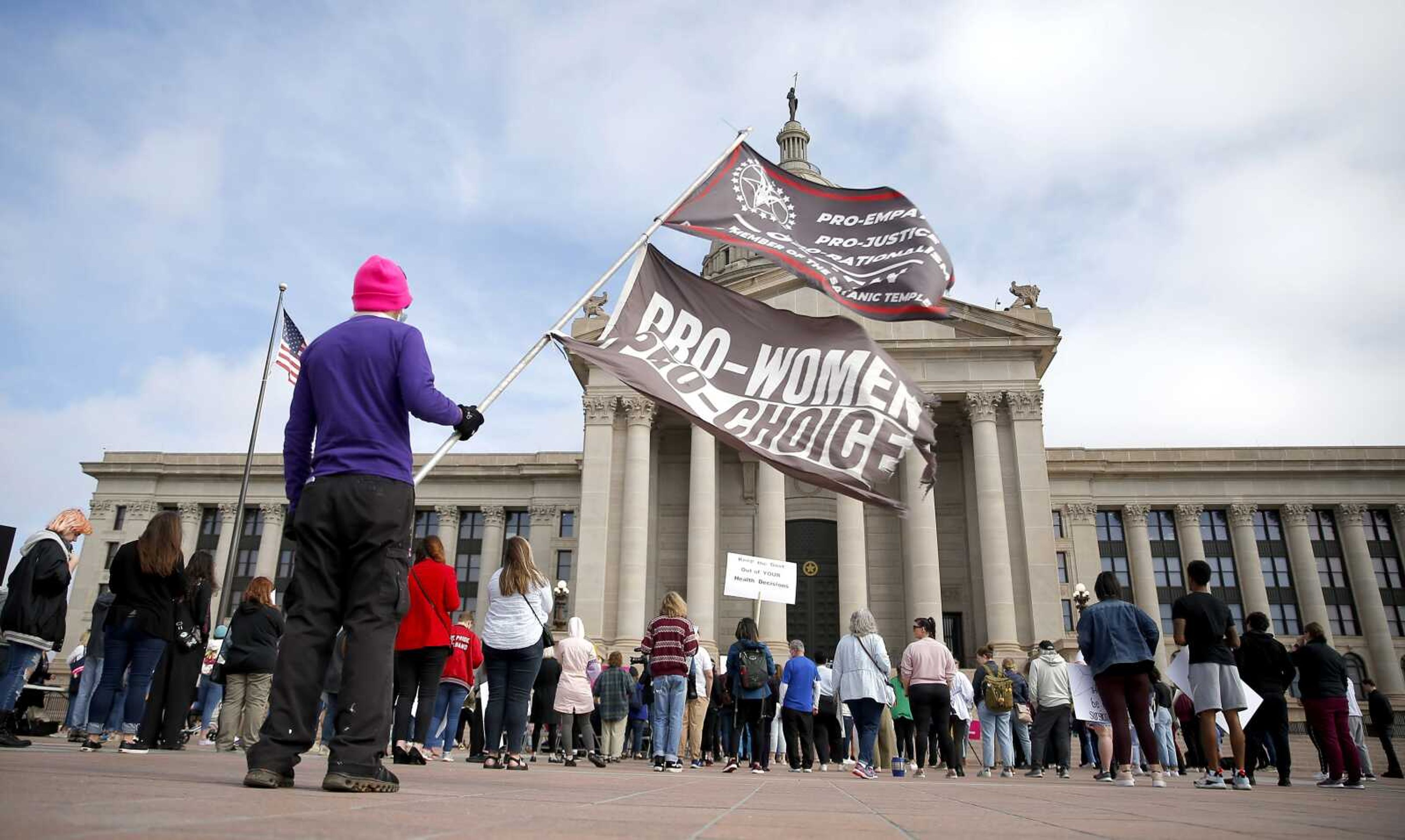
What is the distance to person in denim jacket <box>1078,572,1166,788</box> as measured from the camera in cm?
881

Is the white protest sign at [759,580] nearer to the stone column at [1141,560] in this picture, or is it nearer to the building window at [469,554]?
the stone column at [1141,560]

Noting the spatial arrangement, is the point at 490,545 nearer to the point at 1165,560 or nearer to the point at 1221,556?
the point at 1165,560

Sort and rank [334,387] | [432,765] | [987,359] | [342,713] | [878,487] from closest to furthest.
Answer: [342,713], [334,387], [878,487], [432,765], [987,359]

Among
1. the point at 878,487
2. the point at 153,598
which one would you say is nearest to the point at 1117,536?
the point at 878,487

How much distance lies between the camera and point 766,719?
12.7 m

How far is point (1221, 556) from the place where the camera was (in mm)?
43156

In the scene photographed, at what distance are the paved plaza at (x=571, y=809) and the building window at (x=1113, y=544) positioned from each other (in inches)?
1523

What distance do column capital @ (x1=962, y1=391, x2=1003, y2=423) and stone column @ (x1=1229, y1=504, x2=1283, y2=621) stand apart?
19144mm

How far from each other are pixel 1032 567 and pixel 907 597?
4104mm

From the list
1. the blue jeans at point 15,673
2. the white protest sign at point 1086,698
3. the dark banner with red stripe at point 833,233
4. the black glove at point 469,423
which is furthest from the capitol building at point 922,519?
the black glove at point 469,423

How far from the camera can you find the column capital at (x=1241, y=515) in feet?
140

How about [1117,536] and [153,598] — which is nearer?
[153,598]

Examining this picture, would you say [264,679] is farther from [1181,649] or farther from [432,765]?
[1181,649]

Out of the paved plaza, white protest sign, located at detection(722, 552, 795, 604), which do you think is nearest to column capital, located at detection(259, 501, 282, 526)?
white protest sign, located at detection(722, 552, 795, 604)
